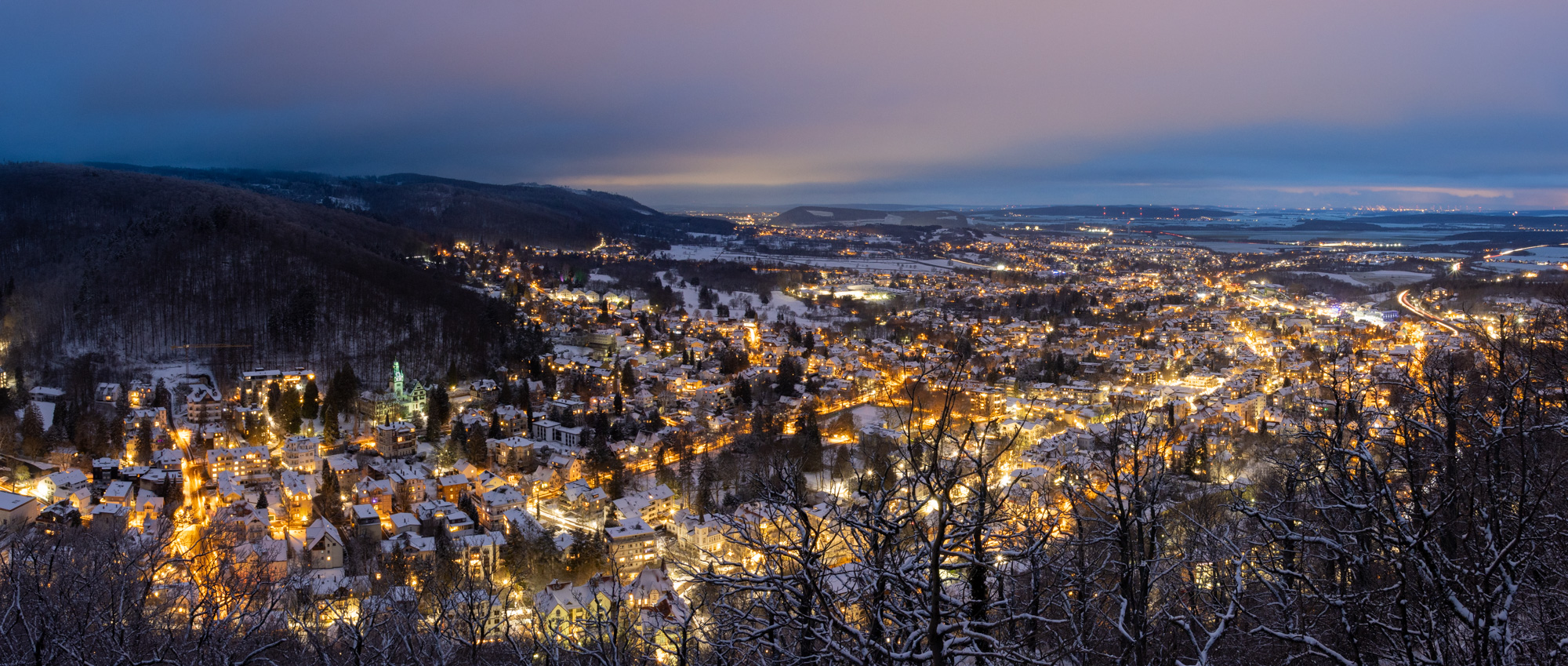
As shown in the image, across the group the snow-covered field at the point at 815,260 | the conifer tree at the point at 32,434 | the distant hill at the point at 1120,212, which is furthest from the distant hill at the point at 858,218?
the conifer tree at the point at 32,434

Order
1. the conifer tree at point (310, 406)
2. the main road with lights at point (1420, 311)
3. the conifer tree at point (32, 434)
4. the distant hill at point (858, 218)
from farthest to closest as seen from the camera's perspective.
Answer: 1. the distant hill at point (858, 218)
2. the main road with lights at point (1420, 311)
3. the conifer tree at point (310, 406)
4. the conifer tree at point (32, 434)

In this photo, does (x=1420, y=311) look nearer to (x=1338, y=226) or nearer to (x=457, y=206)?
(x=457, y=206)

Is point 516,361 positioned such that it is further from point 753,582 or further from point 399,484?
point 753,582

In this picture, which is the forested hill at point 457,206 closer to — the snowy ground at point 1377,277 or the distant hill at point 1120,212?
the snowy ground at point 1377,277

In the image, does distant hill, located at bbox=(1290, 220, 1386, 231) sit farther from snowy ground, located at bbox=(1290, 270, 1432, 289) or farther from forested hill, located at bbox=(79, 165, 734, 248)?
forested hill, located at bbox=(79, 165, 734, 248)

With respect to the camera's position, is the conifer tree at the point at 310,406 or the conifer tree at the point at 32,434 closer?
the conifer tree at the point at 32,434

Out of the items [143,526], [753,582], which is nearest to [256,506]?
[143,526]
